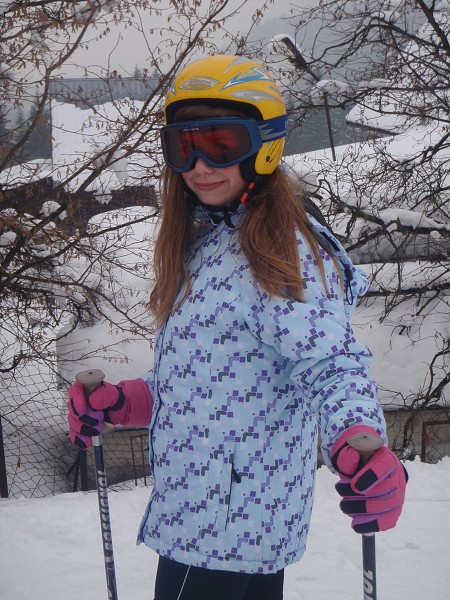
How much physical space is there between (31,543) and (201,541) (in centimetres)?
255

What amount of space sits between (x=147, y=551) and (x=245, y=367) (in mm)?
2479

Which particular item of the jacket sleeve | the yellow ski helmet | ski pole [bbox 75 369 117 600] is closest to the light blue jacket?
the jacket sleeve

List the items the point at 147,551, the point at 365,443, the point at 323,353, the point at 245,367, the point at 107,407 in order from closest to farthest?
the point at 365,443, the point at 323,353, the point at 245,367, the point at 107,407, the point at 147,551

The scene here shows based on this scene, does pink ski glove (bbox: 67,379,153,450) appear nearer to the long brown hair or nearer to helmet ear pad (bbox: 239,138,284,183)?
the long brown hair

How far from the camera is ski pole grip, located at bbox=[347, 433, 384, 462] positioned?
1.21 metres

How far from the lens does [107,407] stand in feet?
6.01

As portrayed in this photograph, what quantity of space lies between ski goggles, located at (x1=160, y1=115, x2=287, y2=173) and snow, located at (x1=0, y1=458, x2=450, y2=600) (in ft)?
7.59

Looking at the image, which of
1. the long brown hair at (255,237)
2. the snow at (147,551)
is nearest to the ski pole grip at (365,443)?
the long brown hair at (255,237)

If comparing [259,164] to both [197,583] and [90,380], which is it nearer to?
[90,380]

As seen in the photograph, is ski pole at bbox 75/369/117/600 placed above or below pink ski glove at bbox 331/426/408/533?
below

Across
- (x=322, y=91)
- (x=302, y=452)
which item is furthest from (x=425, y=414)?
(x=302, y=452)

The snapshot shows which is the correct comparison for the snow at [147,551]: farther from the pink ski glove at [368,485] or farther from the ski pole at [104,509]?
the pink ski glove at [368,485]

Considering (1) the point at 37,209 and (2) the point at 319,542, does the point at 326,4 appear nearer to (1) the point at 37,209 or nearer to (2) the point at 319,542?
(1) the point at 37,209

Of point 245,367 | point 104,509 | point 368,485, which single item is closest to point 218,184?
point 245,367
